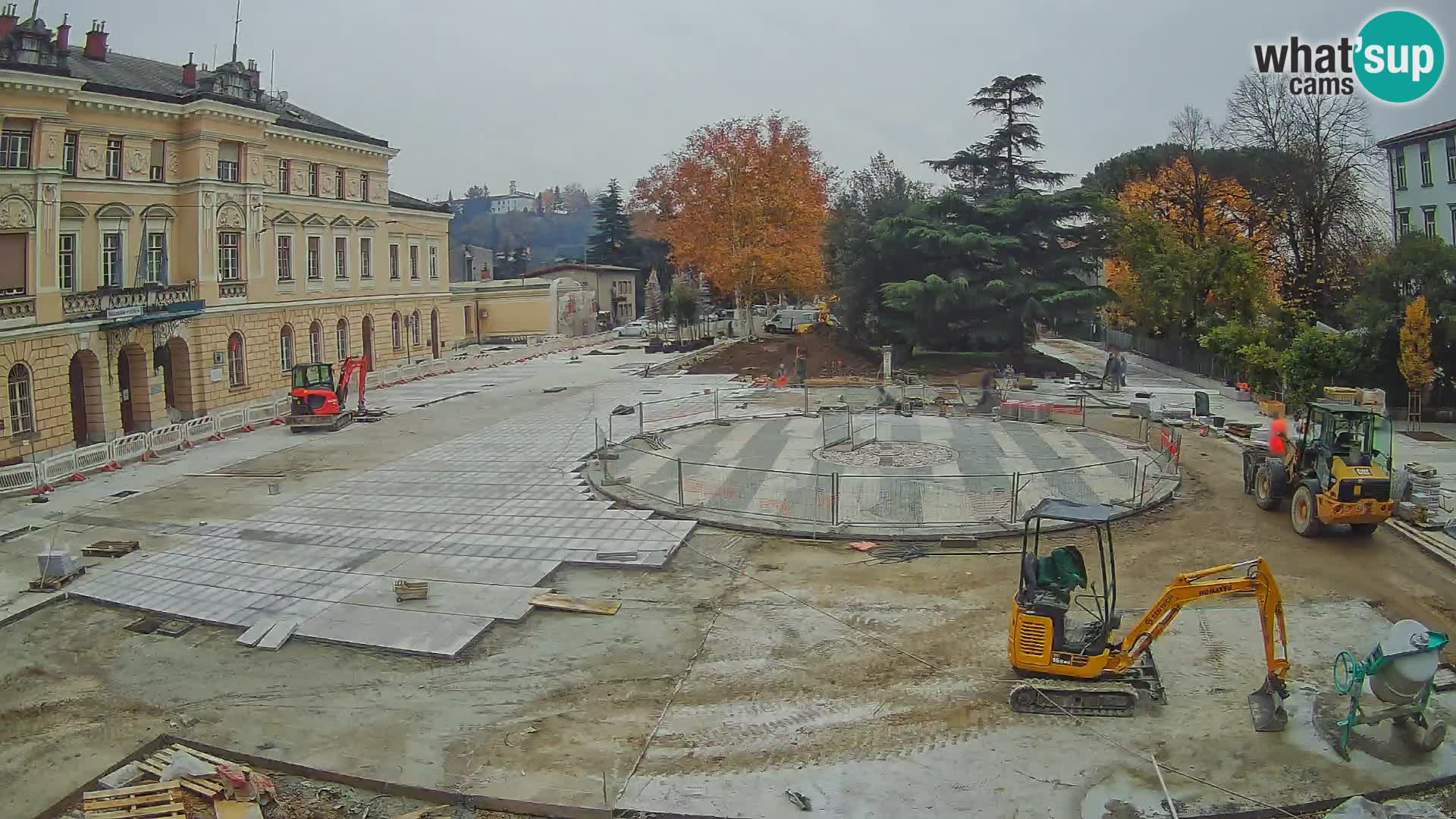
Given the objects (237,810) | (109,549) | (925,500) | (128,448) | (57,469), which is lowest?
(237,810)

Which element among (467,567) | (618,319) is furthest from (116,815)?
(618,319)

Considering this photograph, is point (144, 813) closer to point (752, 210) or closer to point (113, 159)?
point (113, 159)

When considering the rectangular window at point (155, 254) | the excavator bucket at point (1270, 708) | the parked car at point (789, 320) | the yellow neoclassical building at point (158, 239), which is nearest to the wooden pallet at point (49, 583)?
the yellow neoclassical building at point (158, 239)

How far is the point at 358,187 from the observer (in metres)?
43.7

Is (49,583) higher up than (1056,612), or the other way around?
(1056,612)

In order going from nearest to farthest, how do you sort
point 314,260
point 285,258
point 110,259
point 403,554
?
point 403,554, point 110,259, point 285,258, point 314,260

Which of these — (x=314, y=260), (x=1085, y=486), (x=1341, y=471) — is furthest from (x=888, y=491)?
(x=314, y=260)

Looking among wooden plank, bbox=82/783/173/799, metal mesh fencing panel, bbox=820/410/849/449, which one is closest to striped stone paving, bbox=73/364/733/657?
wooden plank, bbox=82/783/173/799

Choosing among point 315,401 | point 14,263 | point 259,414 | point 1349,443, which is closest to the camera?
point 1349,443

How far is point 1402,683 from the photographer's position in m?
8.85

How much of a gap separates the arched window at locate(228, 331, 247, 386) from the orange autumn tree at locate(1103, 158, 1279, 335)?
34202mm

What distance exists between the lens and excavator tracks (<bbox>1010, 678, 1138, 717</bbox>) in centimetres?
984

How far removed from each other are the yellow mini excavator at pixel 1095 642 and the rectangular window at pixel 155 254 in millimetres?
30778

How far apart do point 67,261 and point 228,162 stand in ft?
23.1
